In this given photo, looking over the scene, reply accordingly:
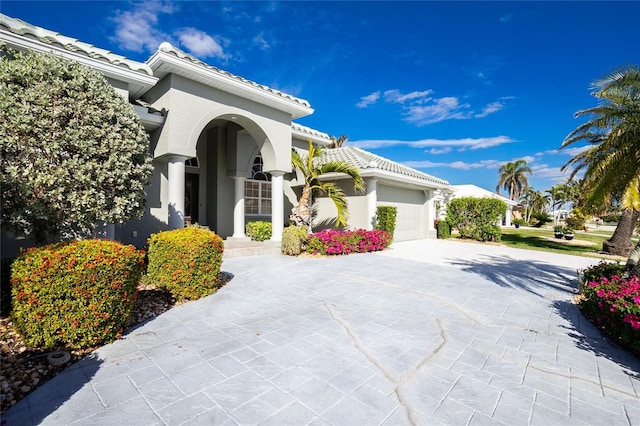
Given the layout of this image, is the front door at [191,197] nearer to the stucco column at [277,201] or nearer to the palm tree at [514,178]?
the stucco column at [277,201]

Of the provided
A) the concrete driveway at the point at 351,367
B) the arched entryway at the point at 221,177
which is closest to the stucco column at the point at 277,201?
the arched entryway at the point at 221,177

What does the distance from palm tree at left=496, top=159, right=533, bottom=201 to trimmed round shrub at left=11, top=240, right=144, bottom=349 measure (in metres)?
62.7

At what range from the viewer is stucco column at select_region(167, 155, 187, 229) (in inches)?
360

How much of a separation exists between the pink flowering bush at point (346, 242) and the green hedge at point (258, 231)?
8.11ft

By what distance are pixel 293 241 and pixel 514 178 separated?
5656 cm

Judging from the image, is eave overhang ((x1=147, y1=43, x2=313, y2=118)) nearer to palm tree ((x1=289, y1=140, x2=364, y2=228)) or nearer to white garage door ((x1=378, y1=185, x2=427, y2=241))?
palm tree ((x1=289, y1=140, x2=364, y2=228))

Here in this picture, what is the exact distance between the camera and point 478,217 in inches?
752

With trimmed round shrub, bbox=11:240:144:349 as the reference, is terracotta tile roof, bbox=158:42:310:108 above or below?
above

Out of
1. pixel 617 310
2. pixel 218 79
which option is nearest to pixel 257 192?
pixel 218 79

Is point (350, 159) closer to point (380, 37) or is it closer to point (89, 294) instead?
point (380, 37)

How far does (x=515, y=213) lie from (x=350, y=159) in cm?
5592

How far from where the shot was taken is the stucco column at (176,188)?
360 inches

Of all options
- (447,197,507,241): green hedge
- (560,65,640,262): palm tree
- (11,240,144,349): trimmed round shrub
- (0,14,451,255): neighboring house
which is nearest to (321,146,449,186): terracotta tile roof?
(0,14,451,255): neighboring house

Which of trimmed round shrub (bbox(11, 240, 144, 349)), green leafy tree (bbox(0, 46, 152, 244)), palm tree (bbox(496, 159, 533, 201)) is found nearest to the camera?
trimmed round shrub (bbox(11, 240, 144, 349))
